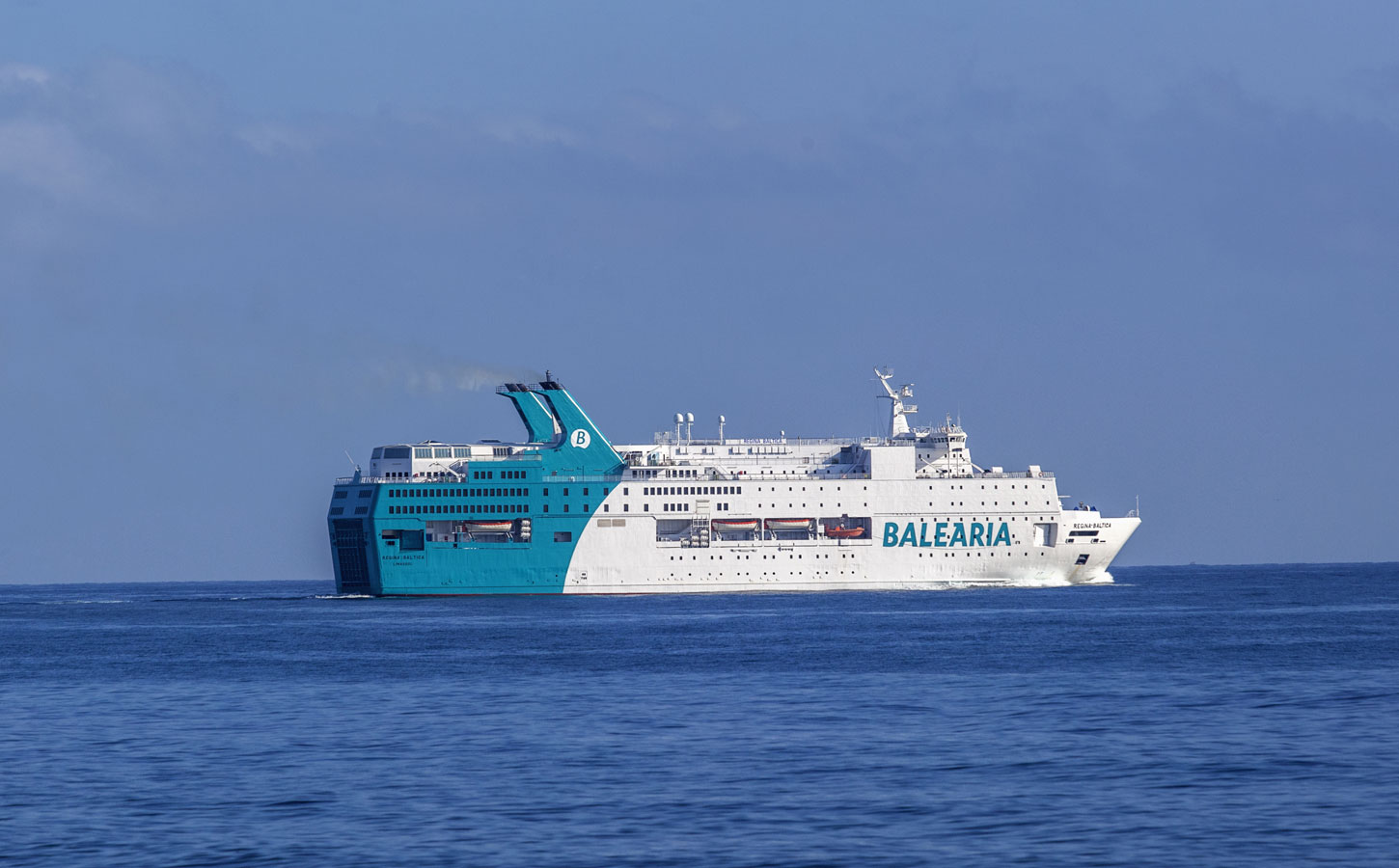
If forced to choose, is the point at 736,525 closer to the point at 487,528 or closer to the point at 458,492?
the point at 487,528


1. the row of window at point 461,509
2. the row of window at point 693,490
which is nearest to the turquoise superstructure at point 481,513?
the row of window at point 461,509

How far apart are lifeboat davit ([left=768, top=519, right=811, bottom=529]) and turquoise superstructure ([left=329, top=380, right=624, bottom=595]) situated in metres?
7.59

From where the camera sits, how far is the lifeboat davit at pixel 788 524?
7975 centimetres

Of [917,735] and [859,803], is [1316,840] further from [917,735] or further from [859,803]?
[917,735]

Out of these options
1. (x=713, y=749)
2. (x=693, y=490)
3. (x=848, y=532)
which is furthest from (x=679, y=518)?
(x=713, y=749)

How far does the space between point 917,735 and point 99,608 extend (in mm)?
71682

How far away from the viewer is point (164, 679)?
40656mm

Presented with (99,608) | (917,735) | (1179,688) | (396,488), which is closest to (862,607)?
(396,488)

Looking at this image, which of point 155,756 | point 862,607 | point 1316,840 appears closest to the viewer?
point 1316,840

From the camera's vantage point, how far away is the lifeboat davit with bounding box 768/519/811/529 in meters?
79.8

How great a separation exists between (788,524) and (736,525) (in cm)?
245

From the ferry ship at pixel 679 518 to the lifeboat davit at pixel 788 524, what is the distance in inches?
3.4

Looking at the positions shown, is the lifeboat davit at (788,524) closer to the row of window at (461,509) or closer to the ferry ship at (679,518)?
the ferry ship at (679,518)

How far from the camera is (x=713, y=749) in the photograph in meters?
27.5
